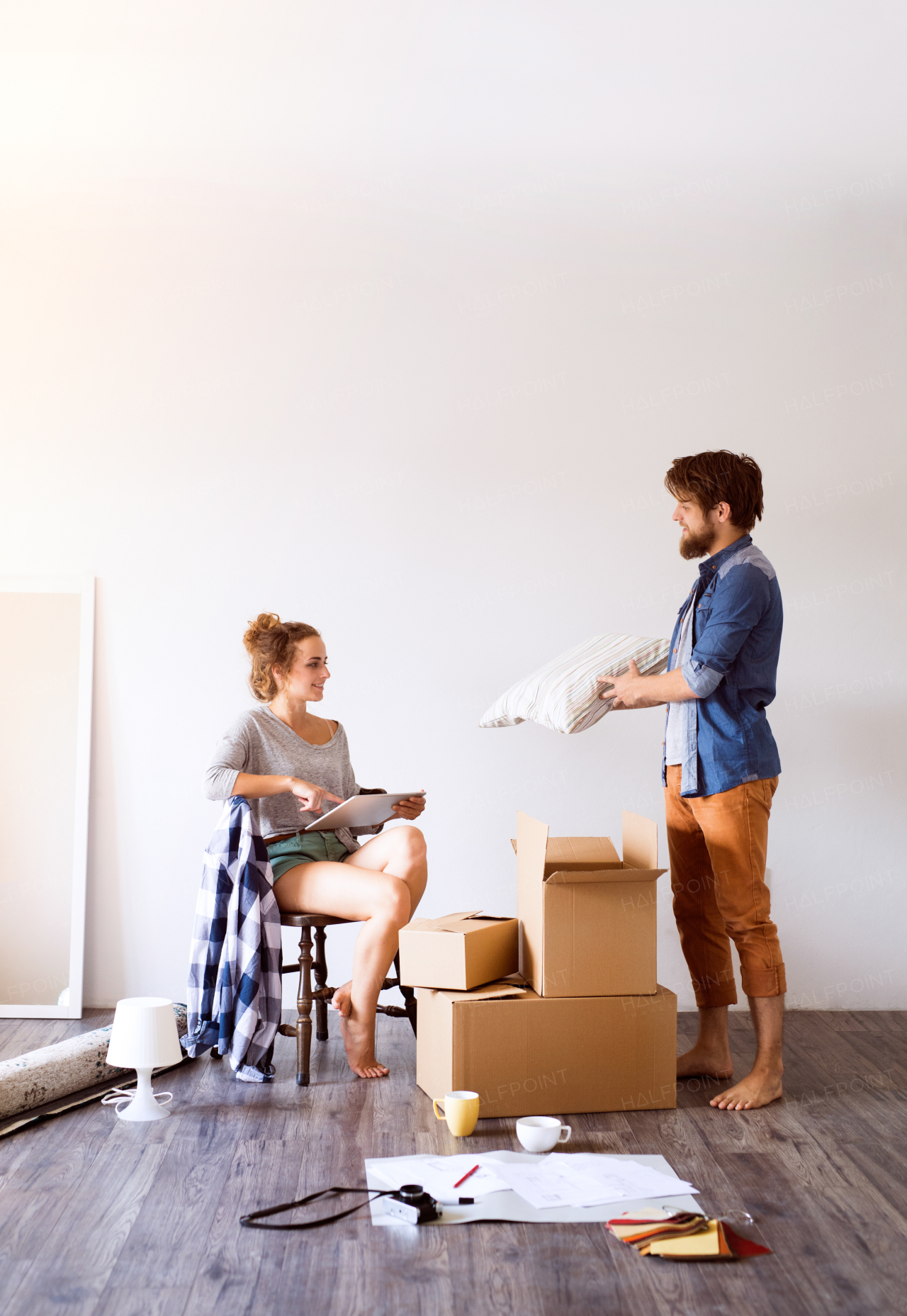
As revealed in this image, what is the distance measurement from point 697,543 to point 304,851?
1.36 m

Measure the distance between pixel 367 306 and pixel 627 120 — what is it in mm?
1038

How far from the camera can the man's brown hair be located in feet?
8.55

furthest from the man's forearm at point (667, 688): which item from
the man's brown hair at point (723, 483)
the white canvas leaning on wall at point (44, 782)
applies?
the white canvas leaning on wall at point (44, 782)

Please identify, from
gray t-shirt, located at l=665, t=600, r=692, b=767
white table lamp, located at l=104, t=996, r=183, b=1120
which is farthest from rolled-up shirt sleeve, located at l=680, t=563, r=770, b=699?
white table lamp, located at l=104, t=996, r=183, b=1120

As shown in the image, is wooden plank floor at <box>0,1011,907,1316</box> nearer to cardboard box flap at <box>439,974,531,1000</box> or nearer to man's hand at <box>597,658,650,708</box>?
cardboard box flap at <box>439,974,531,1000</box>

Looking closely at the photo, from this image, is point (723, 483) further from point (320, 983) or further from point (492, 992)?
point (320, 983)

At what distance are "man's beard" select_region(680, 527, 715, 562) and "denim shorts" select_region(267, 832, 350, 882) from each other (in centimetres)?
127

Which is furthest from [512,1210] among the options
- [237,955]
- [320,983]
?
[320,983]

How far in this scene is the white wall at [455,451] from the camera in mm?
3484

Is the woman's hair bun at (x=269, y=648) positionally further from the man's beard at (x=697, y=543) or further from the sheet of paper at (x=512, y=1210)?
the sheet of paper at (x=512, y=1210)

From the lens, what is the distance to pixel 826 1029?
3.22 metres

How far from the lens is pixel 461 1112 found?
87.4 inches

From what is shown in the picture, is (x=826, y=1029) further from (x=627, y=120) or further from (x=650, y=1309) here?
(x=627, y=120)

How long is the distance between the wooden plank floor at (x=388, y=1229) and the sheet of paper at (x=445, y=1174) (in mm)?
65
